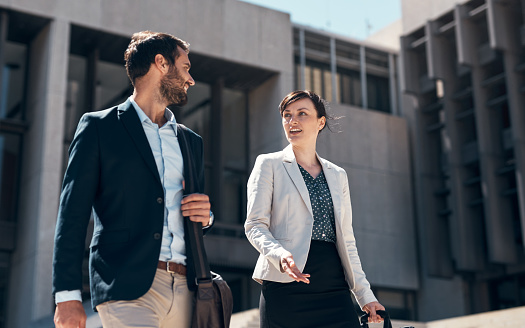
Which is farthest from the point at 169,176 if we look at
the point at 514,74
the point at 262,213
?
the point at 514,74

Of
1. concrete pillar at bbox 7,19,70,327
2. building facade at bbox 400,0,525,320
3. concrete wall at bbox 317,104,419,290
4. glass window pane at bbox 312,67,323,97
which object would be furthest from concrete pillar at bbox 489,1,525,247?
concrete pillar at bbox 7,19,70,327

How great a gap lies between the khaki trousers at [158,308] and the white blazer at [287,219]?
0.92 meters

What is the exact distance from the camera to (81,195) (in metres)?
3.06

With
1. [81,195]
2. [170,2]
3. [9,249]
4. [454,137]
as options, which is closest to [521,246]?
[454,137]

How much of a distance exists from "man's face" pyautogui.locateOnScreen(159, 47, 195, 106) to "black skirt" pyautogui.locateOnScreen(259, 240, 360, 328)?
1.24 m

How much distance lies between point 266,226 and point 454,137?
20.2 meters

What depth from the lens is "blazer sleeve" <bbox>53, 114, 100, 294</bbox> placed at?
2932 mm

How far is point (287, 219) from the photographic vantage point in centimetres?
423

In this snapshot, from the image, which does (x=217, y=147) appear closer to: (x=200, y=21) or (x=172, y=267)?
(x=200, y=21)

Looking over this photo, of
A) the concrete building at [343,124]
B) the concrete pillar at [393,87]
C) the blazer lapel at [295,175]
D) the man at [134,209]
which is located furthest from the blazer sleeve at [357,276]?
the concrete pillar at [393,87]

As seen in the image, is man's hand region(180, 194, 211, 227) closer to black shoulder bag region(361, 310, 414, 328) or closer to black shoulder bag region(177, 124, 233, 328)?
black shoulder bag region(177, 124, 233, 328)

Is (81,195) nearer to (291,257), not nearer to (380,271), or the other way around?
(291,257)

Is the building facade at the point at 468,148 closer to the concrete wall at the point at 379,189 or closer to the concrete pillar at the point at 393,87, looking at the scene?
the concrete wall at the point at 379,189

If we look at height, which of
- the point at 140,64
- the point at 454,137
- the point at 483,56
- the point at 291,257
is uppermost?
the point at 483,56
